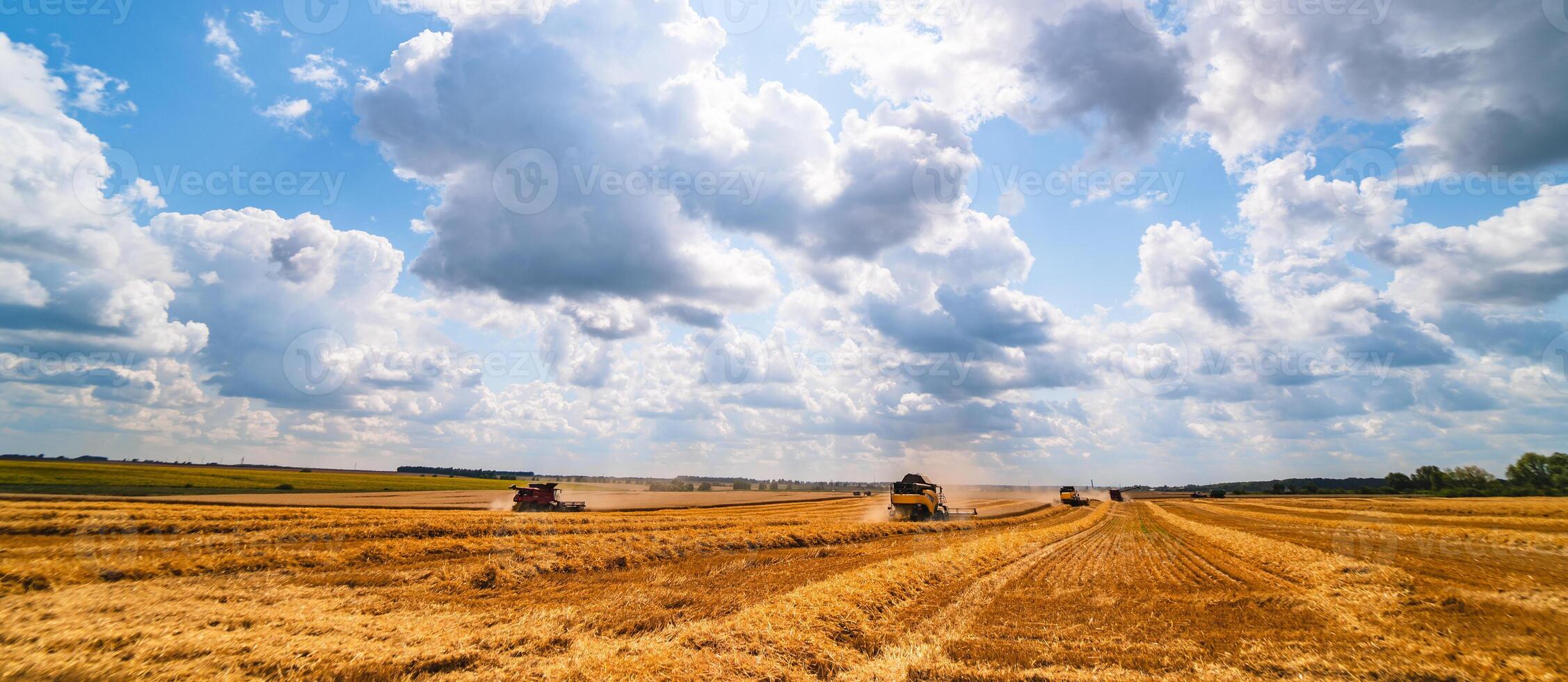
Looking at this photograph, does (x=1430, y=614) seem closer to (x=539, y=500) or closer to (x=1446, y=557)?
(x=1446, y=557)

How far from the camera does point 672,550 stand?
2212 centimetres

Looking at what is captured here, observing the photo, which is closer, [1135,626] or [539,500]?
[1135,626]

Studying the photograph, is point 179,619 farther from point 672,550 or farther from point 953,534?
point 953,534

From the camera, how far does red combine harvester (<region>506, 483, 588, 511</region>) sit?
4478 cm

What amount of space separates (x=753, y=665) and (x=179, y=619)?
10026 millimetres

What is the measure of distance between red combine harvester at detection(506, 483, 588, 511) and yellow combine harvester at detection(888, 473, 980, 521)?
2531 cm

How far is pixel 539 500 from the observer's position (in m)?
44.9

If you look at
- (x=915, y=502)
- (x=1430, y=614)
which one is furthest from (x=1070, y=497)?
(x=1430, y=614)

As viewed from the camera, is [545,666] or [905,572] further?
[905,572]

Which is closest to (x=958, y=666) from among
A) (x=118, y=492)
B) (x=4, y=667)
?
(x=4, y=667)

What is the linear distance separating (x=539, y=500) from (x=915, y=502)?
28899 mm

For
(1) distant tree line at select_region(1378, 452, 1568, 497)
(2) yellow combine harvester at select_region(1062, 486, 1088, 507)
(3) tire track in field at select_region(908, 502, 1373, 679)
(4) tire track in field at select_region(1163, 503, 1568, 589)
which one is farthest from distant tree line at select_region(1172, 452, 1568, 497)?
(3) tire track in field at select_region(908, 502, 1373, 679)

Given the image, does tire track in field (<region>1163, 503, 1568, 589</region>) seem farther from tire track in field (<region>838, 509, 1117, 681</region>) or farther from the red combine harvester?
the red combine harvester

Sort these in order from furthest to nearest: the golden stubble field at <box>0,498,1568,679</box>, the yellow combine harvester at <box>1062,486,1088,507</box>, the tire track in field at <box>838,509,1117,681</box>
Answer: the yellow combine harvester at <box>1062,486,1088,507</box>
the tire track in field at <box>838,509,1117,681</box>
the golden stubble field at <box>0,498,1568,679</box>
